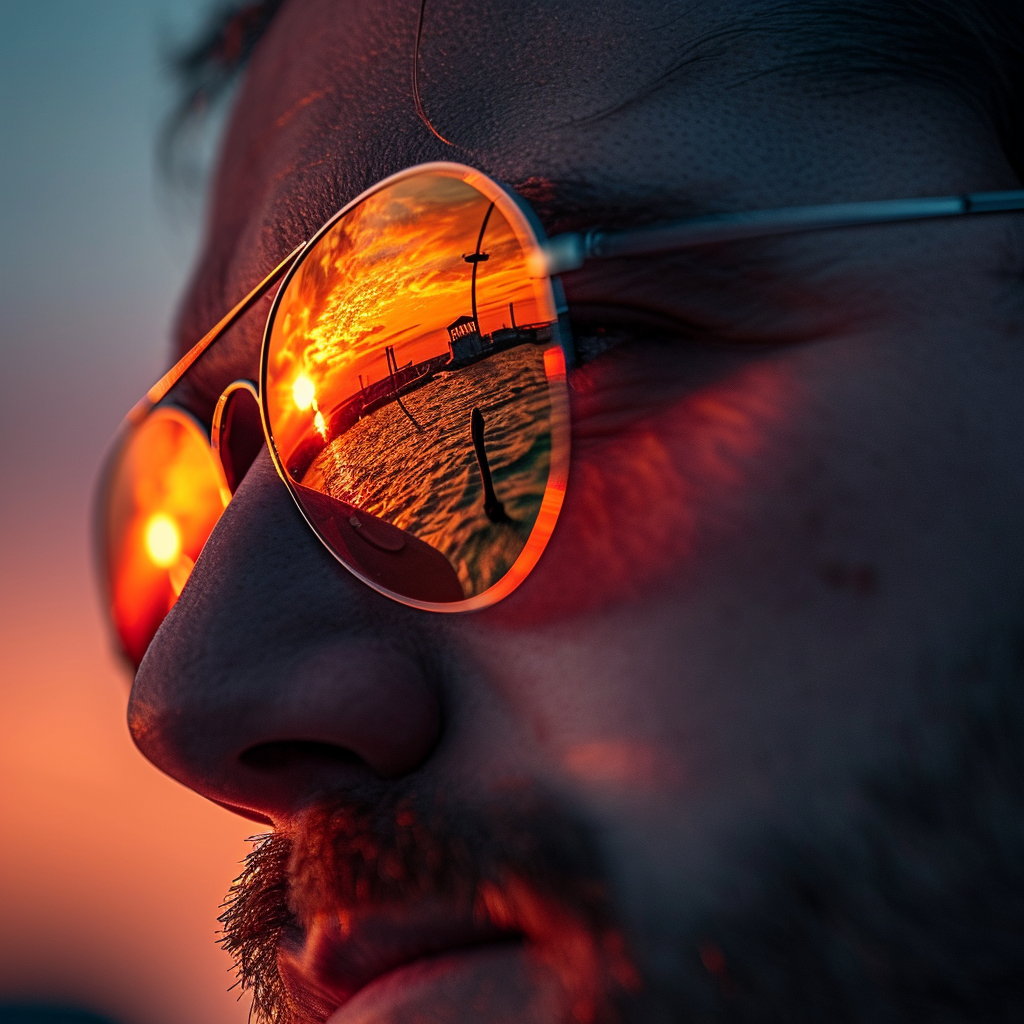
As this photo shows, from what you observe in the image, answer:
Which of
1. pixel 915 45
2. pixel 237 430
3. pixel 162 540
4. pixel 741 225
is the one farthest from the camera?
pixel 162 540

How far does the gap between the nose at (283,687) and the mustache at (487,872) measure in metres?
0.06

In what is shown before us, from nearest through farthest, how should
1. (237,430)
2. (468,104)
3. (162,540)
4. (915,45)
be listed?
(915,45), (468,104), (237,430), (162,540)

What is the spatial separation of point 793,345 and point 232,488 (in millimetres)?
958

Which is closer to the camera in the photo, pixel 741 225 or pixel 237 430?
pixel 741 225

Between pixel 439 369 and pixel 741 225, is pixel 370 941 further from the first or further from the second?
pixel 741 225

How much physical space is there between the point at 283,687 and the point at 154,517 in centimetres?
102

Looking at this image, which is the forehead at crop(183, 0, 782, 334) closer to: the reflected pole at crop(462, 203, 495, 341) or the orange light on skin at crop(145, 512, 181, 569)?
the reflected pole at crop(462, 203, 495, 341)

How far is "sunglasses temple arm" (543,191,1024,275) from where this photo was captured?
78cm

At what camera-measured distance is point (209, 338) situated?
4.63 ft

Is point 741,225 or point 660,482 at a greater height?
point 741,225

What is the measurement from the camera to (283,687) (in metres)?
0.95

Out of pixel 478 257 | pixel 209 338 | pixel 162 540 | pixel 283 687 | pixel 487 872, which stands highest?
pixel 478 257

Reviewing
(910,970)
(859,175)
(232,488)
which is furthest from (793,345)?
(232,488)

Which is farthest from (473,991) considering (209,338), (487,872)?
(209,338)
